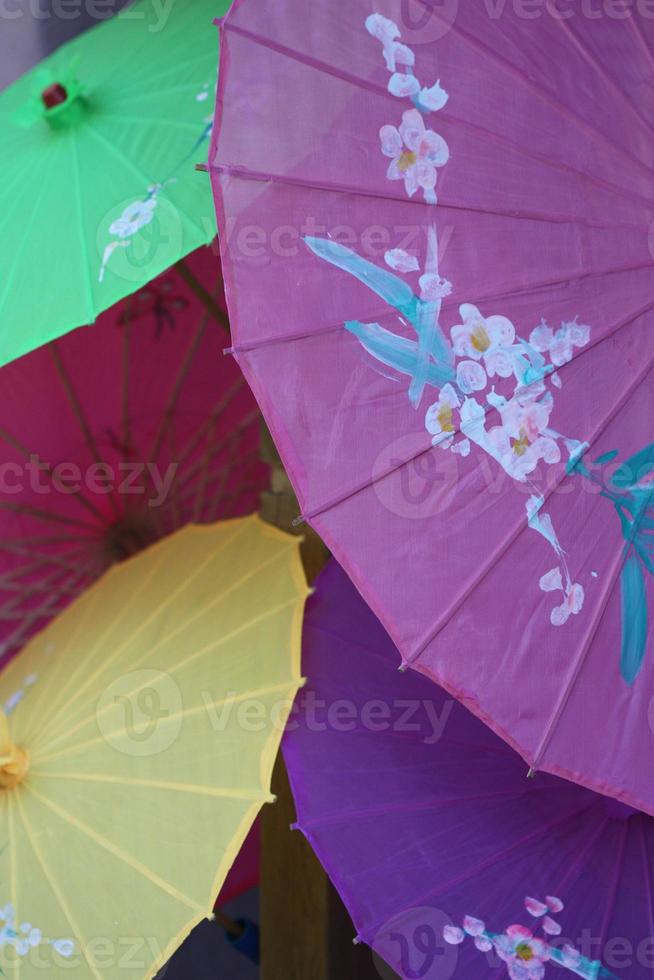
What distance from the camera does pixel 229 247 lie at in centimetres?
120

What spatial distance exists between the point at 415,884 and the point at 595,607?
0.44m

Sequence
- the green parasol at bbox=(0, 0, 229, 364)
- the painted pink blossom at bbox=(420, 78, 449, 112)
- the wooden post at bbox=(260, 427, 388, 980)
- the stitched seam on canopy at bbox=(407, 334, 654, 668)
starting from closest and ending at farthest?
1. the stitched seam on canopy at bbox=(407, 334, 654, 668)
2. the painted pink blossom at bbox=(420, 78, 449, 112)
3. the green parasol at bbox=(0, 0, 229, 364)
4. the wooden post at bbox=(260, 427, 388, 980)

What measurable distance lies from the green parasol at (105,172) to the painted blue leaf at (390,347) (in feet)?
1.06

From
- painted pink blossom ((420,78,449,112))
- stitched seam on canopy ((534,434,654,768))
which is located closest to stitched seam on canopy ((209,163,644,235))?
painted pink blossom ((420,78,449,112))

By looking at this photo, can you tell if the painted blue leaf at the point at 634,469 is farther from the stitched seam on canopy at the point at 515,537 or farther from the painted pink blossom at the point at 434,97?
the painted pink blossom at the point at 434,97

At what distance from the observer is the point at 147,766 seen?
1.46m

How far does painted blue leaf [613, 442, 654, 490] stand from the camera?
1272 mm

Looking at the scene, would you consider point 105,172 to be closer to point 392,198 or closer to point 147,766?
point 392,198

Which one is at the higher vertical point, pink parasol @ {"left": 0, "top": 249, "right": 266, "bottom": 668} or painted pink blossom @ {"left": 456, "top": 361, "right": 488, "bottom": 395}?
pink parasol @ {"left": 0, "top": 249, "right": 266, "bottom": 668}

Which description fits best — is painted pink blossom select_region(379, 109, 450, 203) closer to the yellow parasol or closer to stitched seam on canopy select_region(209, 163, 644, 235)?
stitched seam on canopy select_region(209, 163, 644, 235)

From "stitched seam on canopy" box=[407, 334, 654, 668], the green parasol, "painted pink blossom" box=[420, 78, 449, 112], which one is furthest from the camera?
the green parasol

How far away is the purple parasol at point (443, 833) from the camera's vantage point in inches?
53.1

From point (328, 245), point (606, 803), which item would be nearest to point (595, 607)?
point (606, 803)

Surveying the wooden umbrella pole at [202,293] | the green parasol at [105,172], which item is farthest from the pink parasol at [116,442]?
the green parasol at [105,172]
